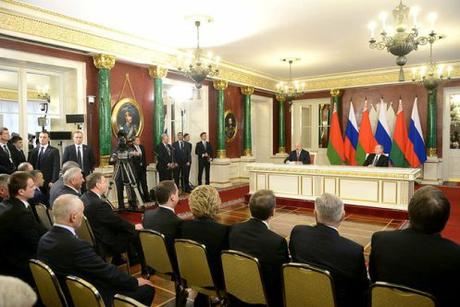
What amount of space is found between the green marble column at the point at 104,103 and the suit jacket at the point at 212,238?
461 centimetres

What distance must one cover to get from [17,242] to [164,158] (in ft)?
17.0

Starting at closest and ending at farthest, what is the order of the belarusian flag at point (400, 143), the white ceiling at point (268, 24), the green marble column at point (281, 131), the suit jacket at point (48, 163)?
the white ceiling at point (268, 24)
the suit jacket at point (48, 163)
the belarusian flag at point (400, 143)
the green marble column at point (281, 131)

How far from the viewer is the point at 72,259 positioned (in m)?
2.00

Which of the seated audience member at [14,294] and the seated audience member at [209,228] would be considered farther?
the seated audience member at [209,228]

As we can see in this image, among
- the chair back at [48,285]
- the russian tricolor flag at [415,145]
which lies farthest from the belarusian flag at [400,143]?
the chair back at [48,285]

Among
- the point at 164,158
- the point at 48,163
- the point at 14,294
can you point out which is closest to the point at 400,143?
the point at 164,158

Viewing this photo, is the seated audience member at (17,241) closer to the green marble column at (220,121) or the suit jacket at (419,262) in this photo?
the suit jacket at (419,262)

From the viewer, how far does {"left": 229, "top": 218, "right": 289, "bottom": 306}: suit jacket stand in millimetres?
2213

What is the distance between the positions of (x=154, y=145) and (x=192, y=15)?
3.20 meters

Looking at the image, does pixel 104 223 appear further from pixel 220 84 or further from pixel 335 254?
pixel 220 84

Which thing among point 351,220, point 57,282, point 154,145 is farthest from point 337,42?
point 57,282

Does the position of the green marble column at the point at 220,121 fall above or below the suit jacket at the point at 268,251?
above

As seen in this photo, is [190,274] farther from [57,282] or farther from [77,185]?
[77,185]

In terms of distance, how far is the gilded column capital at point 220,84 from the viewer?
945 cm
